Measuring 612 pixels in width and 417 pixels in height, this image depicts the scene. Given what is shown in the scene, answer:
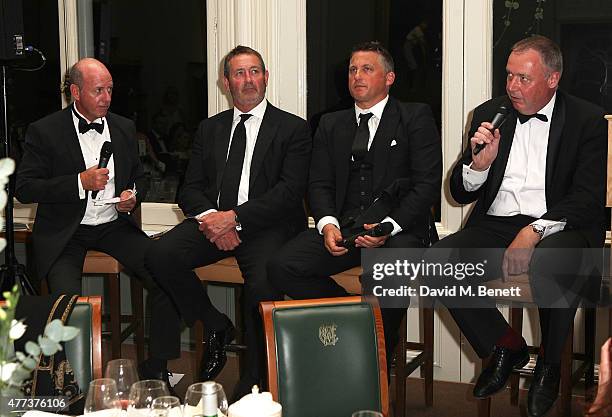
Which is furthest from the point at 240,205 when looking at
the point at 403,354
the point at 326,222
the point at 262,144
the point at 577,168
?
the point at 577,168

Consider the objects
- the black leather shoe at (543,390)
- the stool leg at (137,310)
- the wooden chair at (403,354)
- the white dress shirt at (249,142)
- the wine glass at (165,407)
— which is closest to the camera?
the wine glass at (165,407)

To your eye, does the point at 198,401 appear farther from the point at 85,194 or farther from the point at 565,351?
the point at 85,194

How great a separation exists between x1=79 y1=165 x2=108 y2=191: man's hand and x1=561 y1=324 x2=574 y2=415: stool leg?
2.10 m

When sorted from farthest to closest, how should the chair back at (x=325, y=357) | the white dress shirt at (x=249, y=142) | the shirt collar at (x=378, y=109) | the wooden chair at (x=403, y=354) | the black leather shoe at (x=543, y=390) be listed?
1. the white dress shirt at (x=249, y=142)
2. the shirt collar at (x=378, y=109)
3. the wooden chair at (x=403, y=354)
4. the black leather shoe at (x=543, y=390)
5. the chair back at (x=325, y=357)

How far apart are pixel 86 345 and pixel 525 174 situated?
2.05 meters

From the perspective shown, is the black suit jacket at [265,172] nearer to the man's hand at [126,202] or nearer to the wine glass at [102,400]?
the man's hand at [126,202]

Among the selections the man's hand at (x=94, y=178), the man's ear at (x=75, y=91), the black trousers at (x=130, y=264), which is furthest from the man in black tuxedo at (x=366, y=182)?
the man's ear at (x=75, y=91)

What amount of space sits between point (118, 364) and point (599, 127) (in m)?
2.38

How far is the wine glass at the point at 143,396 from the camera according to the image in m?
1.70

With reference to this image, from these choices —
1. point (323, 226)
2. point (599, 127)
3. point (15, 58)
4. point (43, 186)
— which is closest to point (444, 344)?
point (323, 226)

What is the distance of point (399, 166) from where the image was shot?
3855 mm

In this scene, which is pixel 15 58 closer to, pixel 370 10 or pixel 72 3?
pixel 72 3

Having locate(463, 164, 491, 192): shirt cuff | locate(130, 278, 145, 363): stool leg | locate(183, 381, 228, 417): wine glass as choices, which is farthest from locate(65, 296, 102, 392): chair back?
locate(130, 278, 145, 363): stool leg

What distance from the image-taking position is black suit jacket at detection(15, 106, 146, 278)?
160 inches
